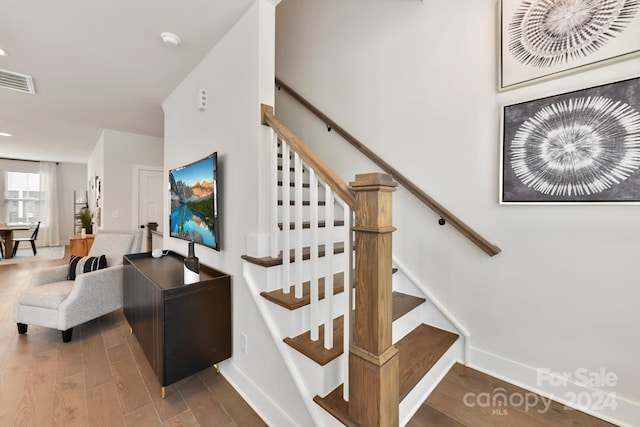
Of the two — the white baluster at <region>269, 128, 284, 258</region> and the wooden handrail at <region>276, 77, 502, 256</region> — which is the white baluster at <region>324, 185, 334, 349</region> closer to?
the white baluster at <region>269, 128, 284, 258</region>

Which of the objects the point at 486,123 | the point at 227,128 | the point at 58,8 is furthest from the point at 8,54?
the point at 486,123

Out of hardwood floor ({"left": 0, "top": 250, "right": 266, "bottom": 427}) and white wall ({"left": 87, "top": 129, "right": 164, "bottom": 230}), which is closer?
hardwood floor ({"left": 0, "top": 250, "right": 266, "bottom": 427})

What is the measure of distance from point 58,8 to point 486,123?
9.40 feet

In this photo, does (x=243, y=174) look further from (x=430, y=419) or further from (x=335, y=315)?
(x=430, y=419)

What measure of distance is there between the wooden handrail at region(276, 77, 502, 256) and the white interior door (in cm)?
348

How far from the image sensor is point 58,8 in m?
1.70

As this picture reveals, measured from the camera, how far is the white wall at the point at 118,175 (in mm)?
4312

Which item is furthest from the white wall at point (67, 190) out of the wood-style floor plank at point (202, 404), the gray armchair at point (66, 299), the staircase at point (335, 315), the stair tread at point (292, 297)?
the stair tread at point (292, 297)

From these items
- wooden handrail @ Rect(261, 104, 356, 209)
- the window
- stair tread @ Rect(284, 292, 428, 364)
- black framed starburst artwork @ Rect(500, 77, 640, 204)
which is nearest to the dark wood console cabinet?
stair tread @ Rect(284, 292, 428, 364)

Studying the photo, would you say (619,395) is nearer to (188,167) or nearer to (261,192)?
(261,192)

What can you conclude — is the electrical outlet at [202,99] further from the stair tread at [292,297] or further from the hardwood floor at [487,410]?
the hardwood floor at [487,410]

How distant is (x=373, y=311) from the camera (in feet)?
3.28

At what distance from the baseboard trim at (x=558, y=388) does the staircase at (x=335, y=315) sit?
163 millimetres

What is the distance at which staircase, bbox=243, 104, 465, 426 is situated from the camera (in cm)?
103
